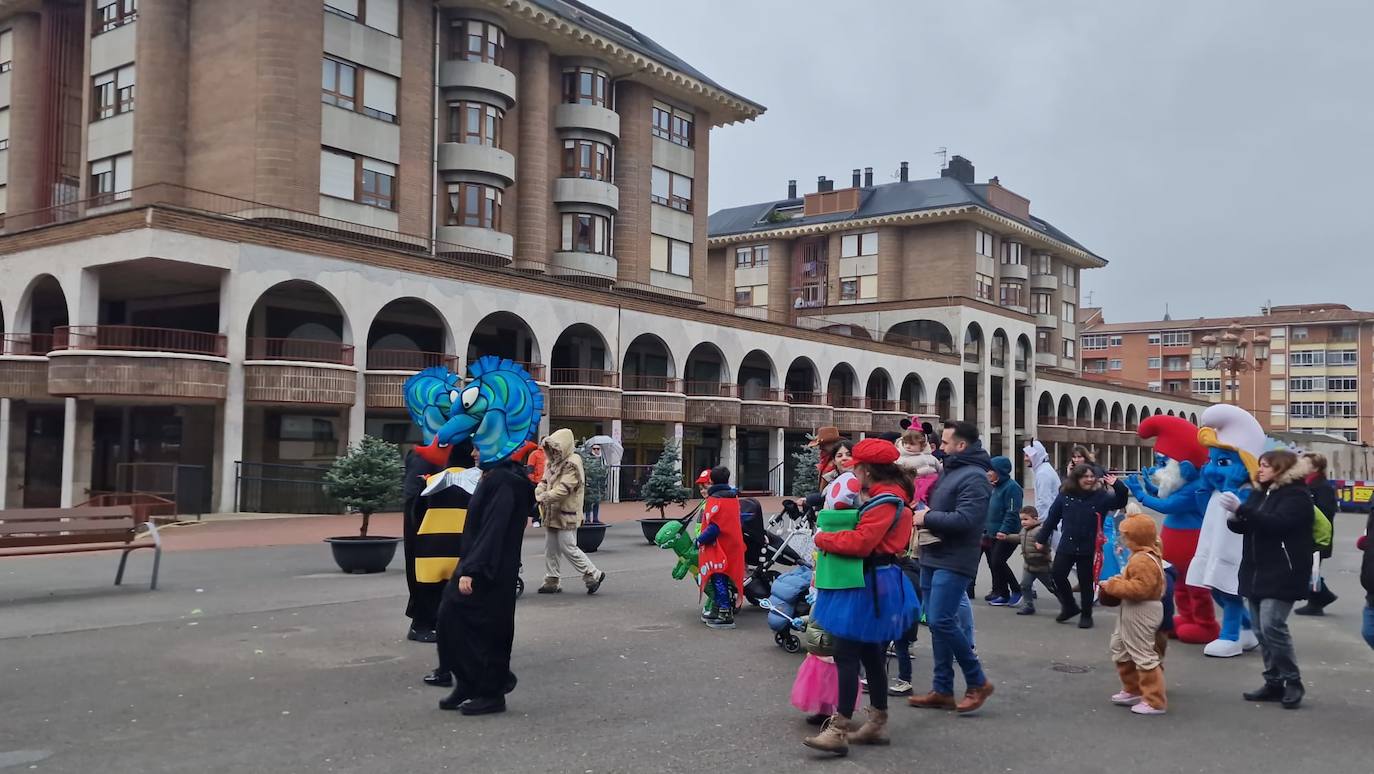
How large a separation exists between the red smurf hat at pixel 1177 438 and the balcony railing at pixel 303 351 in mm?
23423

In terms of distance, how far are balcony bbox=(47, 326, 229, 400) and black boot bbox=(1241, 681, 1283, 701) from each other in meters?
24.2

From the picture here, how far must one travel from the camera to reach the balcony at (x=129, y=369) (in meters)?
25.7

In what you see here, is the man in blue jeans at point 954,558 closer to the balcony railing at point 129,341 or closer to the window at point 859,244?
the balcony railing at point 129,341

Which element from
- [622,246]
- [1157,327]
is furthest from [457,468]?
[1157,327]

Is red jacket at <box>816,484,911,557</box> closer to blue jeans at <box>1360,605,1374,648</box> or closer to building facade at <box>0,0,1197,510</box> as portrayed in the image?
blue jeans at <box>1360,605,1374,648</box>

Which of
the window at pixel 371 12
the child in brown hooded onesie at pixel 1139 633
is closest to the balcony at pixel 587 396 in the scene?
the window at pixel 371 12

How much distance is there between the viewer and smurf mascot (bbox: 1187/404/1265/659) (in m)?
9.18

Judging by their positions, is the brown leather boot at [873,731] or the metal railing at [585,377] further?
the metal railing at [585,377]

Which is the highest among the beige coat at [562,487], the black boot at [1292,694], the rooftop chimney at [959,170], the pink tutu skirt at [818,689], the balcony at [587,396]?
the rooftop chimney at [959,170]

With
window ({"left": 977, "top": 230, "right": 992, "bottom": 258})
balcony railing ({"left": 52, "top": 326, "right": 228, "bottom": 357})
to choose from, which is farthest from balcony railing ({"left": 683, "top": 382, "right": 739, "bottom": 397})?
Result: window ({"left": 977, "top": 230, "right": 992, "bottom": 258})

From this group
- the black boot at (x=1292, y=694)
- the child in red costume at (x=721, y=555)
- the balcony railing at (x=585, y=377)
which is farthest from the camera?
the balcony railing at (x=585, y=377)

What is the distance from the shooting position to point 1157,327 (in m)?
114

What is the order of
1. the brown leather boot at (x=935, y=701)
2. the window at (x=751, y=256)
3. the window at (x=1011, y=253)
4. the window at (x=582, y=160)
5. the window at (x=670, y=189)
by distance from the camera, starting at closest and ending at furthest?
the brown leather boot at (x=935, y=701), the window at (x=582, y=160), the window at (x=670, y=189), the window at (x=1011, y=253), the window at (x=751, y=256)

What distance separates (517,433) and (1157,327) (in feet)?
388
